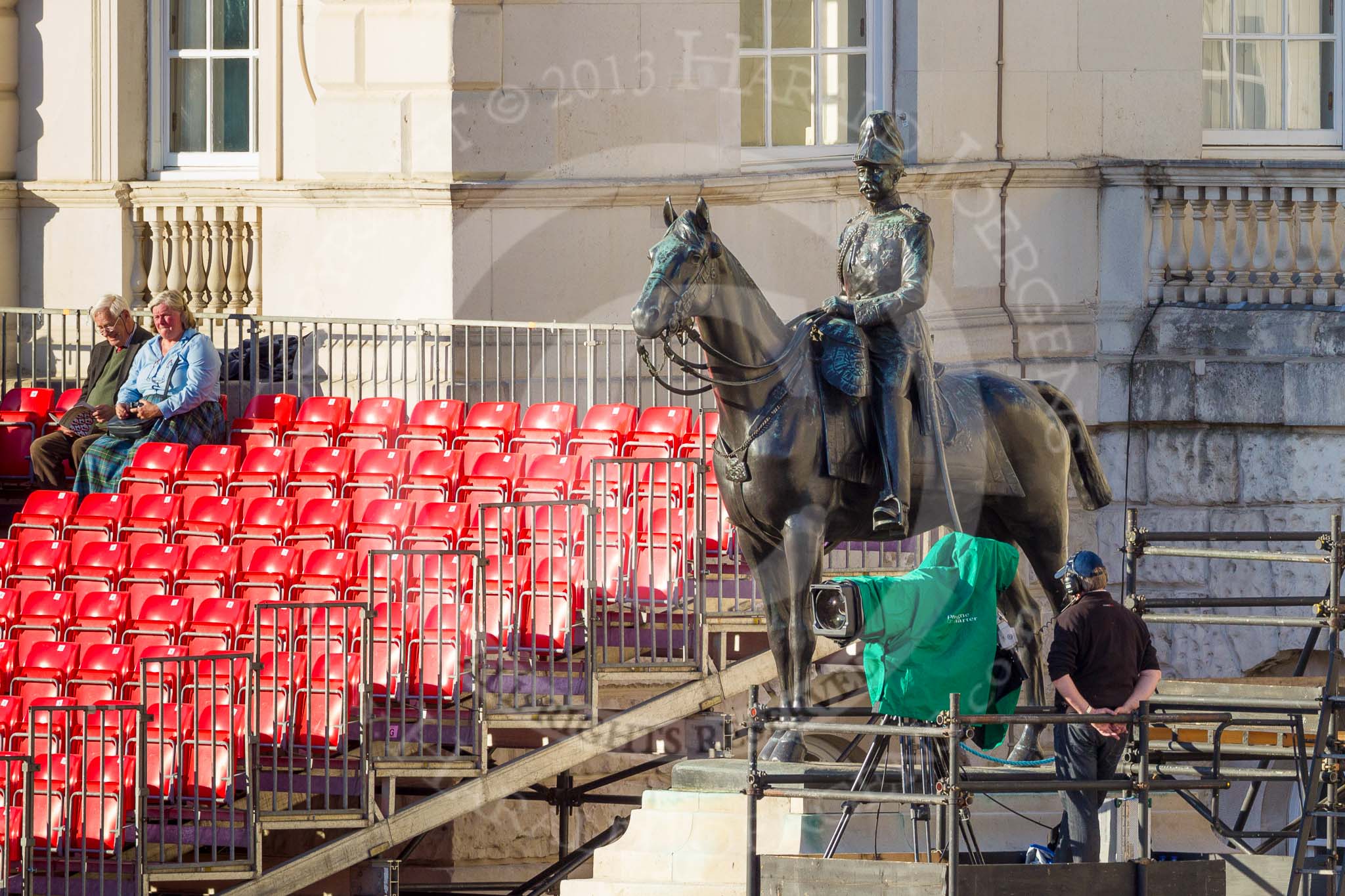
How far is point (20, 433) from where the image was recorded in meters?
15.6

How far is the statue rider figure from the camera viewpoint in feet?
33.8

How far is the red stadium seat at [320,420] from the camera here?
14.8m

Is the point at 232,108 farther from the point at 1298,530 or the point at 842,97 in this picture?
the point at 1298,530

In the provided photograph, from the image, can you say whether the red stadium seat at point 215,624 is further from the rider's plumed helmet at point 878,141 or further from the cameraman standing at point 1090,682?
the cameraman standing at point 1090,682

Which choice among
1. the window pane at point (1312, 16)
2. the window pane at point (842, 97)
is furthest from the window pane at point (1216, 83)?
the window pane at point (842, 97)

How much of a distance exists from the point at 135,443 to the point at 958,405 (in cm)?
648

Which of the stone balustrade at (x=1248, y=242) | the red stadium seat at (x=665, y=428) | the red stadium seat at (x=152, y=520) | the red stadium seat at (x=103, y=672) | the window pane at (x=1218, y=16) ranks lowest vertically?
the red stadium seat at (x=103, y=672)

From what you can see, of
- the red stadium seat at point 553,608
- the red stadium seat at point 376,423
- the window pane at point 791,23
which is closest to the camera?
the red stadium seat at point 553,608

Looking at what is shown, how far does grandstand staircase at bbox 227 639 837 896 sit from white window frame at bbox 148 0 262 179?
7.99m

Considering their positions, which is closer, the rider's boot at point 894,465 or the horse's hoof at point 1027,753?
the rider's boot at point 894,465

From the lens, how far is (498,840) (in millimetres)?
15031

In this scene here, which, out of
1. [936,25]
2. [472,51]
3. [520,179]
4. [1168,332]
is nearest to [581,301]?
[520,179]

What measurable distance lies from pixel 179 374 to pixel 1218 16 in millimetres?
8037

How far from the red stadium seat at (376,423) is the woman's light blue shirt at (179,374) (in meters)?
0.98
